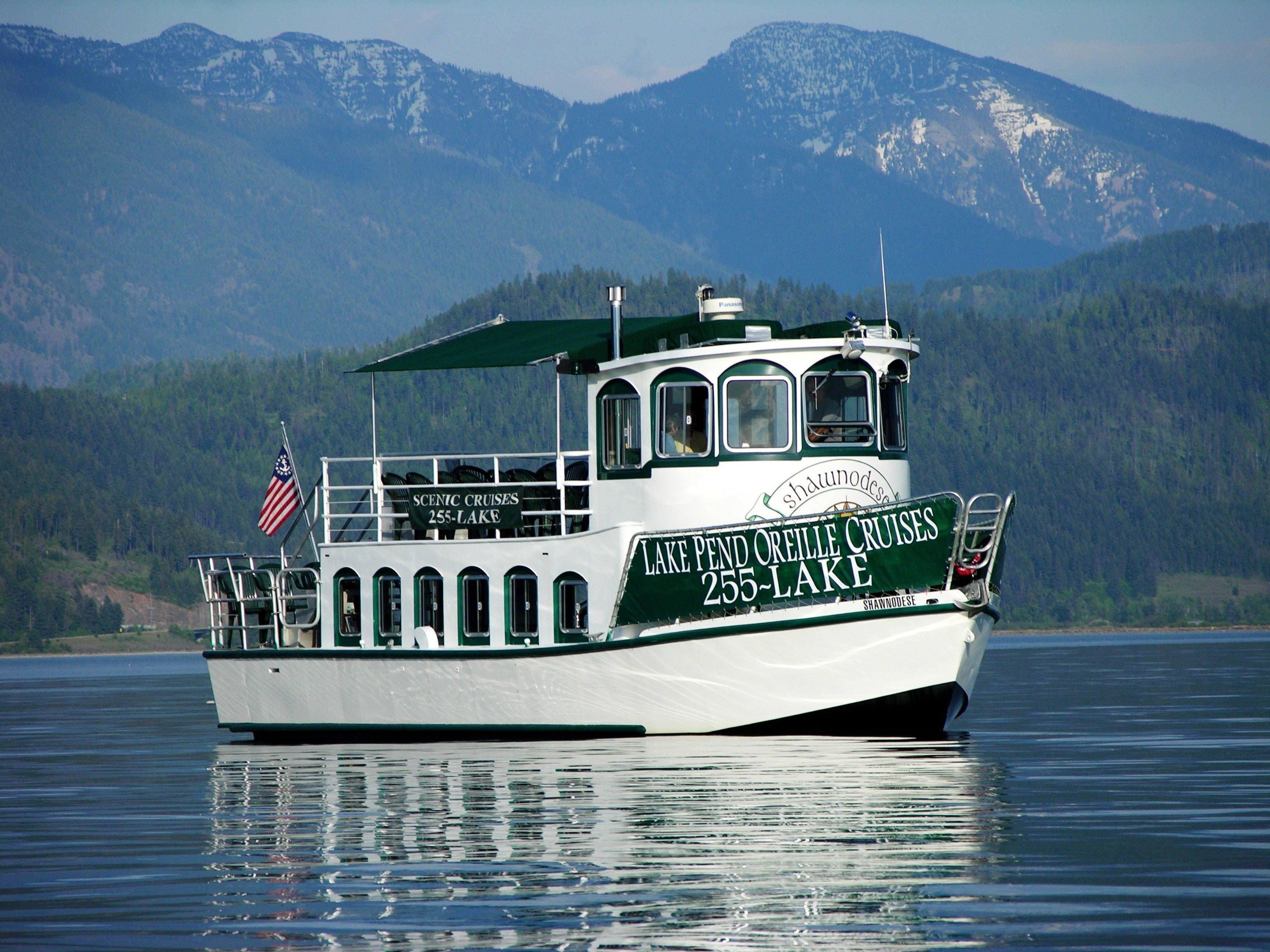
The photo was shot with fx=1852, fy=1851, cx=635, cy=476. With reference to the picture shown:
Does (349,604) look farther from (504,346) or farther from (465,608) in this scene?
(504,346)

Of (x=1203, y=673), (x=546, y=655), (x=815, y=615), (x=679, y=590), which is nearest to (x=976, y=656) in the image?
(x=815, y=615)

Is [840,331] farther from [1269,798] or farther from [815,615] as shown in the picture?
[1269,798]

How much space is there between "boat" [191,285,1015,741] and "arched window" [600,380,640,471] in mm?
33

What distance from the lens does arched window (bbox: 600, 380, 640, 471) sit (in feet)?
83.9

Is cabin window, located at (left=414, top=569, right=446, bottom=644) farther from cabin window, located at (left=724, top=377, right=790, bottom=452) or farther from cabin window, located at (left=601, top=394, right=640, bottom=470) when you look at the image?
cabin window, located at (left=724, top=377, right=790, bottom=452)

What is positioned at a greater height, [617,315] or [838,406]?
[617,315]

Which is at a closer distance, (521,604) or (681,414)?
(681,414)

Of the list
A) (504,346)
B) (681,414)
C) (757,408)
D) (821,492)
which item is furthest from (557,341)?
(821,492)

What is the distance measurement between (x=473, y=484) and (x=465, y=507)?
38cm

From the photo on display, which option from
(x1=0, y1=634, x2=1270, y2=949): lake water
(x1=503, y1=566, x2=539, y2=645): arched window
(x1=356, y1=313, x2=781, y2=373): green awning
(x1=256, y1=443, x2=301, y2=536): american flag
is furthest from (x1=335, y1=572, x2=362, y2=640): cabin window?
(x1=356, y1=313, x2=781, y2=373): green awning

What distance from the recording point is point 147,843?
15875mm

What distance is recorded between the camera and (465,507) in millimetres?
26344

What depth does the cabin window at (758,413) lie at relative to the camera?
2475cm

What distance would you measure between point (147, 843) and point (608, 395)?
37.8 feet
